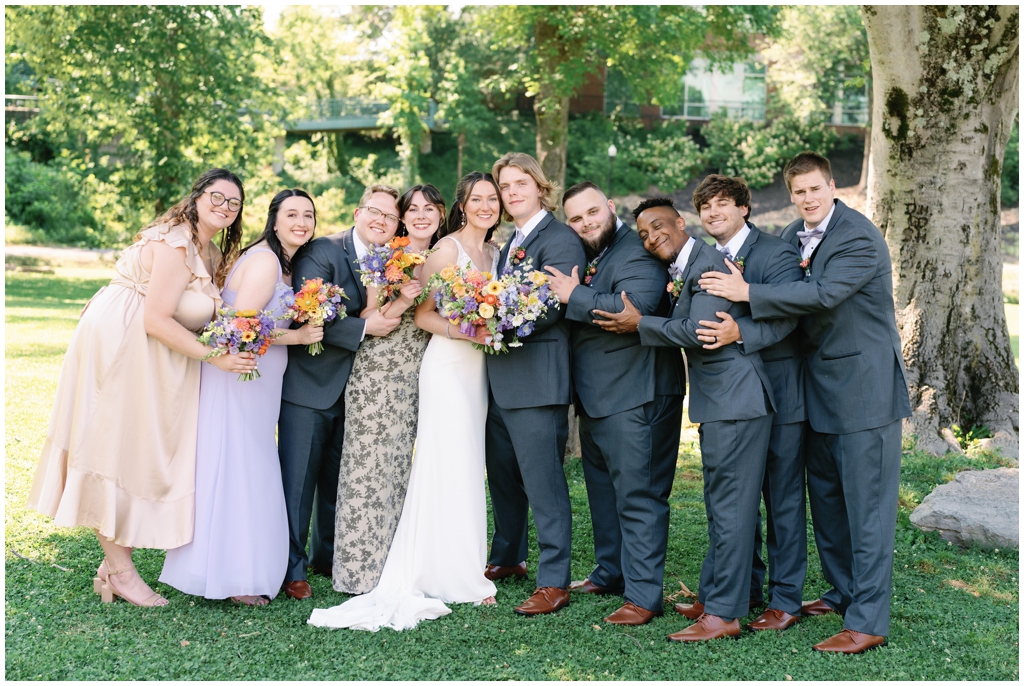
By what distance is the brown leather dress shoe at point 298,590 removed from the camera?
516 centimetres

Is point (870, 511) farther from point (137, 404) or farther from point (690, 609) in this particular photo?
point (137, 404)

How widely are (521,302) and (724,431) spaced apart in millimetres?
1288

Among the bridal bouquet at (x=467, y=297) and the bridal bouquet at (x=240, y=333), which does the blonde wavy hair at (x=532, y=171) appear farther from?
the bridal bouquet at (x=240, y=333)

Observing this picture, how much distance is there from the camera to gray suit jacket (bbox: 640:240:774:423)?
4.59m

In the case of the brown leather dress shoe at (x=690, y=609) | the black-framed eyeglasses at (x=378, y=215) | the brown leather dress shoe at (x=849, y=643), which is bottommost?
the brown leather dress shoe at (x=690, y=609)

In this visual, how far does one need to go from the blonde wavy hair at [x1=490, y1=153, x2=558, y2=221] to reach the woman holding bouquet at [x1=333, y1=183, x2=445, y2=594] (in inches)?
17.1

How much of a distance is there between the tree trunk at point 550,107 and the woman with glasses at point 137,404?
1465 centimetres

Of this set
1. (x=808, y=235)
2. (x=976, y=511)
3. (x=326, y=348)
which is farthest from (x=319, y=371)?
(x=976, y=511)

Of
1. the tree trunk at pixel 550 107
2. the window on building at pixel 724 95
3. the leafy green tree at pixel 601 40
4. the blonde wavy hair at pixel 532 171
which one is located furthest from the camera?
the window on building at pixel 724 95

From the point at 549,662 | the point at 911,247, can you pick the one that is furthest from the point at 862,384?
the point at 911,247

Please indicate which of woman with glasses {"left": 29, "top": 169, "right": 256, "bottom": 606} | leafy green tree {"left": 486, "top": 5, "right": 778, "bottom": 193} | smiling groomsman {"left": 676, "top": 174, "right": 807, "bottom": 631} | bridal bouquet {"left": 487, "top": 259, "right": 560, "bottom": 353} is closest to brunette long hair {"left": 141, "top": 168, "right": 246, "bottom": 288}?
woman with glasses {"left": 29, "top": 169, "right": 256, "bottom": 606}

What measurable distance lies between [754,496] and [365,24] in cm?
3946

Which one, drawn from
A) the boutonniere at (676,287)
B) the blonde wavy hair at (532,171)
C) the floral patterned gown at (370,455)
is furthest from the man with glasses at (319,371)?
the boutonniere at (676,287)

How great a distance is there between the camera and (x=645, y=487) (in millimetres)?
4980
